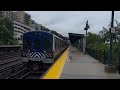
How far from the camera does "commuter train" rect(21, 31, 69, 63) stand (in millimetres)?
19297

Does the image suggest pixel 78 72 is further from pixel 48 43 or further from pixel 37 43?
pixel 37 43

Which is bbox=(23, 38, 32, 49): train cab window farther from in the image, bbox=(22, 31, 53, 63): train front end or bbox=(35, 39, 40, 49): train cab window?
bbox=(35, 39, 40, 49): train cab window

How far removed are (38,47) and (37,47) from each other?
0.07m

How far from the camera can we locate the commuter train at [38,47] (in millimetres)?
19297

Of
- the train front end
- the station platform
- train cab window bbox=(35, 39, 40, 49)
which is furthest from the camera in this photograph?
train cab window bbox=(35, 39, 40, 49)

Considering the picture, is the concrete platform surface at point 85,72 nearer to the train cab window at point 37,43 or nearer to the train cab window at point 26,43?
the train cab window at point 37,43

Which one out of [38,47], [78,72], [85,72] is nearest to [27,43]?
[38,47]

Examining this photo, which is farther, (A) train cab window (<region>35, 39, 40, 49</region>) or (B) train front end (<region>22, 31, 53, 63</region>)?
(A) train cab window (<region>35, 39, 40, 49</region>)

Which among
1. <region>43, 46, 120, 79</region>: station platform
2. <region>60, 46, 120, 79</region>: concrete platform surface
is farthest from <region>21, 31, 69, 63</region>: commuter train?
<region>60, 46, 120, 79</region>: concrete platform surface

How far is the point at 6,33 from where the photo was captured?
5909 centimetres

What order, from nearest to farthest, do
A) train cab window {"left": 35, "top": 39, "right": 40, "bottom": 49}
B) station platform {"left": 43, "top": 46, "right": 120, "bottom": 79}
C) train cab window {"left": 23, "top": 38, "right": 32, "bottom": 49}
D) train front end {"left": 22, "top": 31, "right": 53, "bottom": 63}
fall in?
station platform {"left": 43, "top": 46, "right": 120, "bottom": 79} < train front end {"left": 22, "top": 31, "right": 53, "bottom": 63} < train cab window {"left": 35, "top": 39, "right": 40, "bottom": 49} < train cab window {"left": 23, "top": 38, "right": 32, "bottom": 49}
